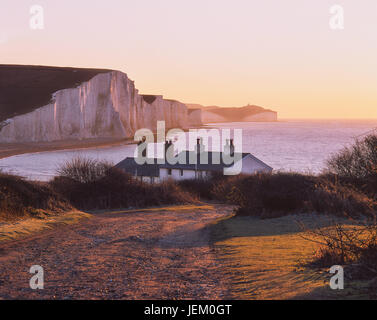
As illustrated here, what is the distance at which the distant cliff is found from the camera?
328 ft

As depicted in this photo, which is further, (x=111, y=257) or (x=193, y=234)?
(x=193, y=234)

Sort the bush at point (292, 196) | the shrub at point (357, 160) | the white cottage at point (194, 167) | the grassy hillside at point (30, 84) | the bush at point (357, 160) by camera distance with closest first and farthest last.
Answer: the bush at point (292, 196) < the bush at point (357, 160) < the shrub at point (357, 160) < the white cottage at point (194, 167) < the grassy hillside at point (30, 84)

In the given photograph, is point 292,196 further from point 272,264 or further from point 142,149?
point 142,149

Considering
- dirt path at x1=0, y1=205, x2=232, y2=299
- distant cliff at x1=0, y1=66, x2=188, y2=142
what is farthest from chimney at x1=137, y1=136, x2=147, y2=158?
distant cliff at x1=0, y1=66, x2=188, y2=142

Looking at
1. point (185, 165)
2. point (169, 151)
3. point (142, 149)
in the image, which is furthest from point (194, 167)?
point (142, 149)

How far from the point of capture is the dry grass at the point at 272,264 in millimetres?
9094

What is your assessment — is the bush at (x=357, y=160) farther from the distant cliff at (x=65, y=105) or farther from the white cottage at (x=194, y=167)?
the distant cliff at (x=65, y=105)

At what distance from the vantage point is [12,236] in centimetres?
1653

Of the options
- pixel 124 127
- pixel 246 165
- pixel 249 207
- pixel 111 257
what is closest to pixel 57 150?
pixel 124 127

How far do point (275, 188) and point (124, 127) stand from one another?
4106 inches

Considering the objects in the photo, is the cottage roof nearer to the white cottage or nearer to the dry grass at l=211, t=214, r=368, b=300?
the white cottage

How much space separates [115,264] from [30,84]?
12770 cm

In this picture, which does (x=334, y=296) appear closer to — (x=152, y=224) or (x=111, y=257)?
(x=111, y=257)

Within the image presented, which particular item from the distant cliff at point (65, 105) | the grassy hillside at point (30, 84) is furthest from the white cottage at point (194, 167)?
the grassy hillside at point (30, 84)
